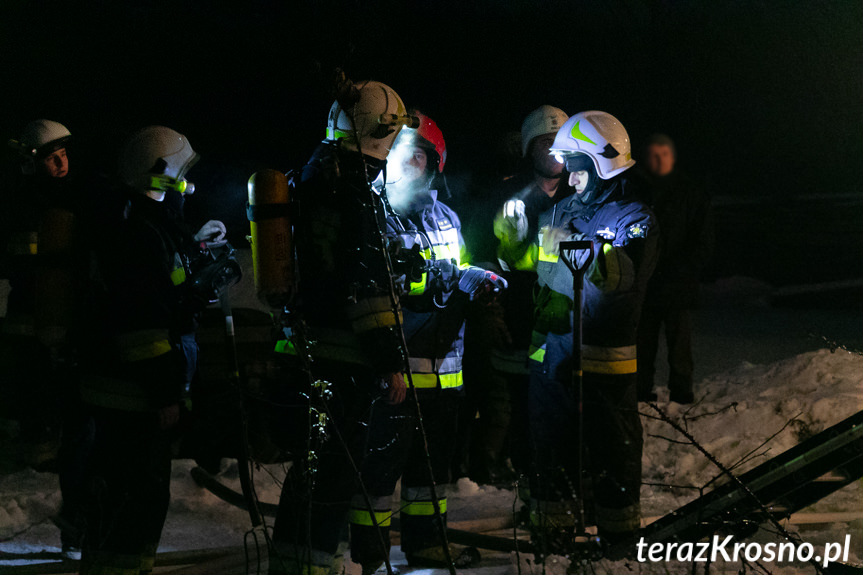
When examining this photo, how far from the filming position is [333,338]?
11.5ft

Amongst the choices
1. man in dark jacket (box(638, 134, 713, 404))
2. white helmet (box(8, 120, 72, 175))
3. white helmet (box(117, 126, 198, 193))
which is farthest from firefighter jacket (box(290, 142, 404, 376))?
man in dark jacket (box(638, 134, 713, 404))

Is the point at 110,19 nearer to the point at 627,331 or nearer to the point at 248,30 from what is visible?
the point at 248,30

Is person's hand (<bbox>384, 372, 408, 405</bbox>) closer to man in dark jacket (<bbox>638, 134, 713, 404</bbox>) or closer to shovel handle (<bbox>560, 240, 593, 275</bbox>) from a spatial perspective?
shovel handle (<bbox>560, 240, 593, 275</bbox>)

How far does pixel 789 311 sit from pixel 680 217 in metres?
7.50

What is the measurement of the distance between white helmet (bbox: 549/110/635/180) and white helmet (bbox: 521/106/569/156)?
0.75 m

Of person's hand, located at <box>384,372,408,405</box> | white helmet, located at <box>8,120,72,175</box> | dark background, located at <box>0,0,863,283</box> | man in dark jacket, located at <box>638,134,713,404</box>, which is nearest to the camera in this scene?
person's hand, located at <box>384,372,408,405</box>

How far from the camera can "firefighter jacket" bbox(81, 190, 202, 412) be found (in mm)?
3264

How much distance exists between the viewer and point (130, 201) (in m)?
3.47

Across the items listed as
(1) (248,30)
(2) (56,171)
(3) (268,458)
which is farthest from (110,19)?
(3) (268,458)

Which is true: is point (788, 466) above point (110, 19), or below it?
below

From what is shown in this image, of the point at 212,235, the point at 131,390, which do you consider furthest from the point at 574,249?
Answer: the point at 131,390

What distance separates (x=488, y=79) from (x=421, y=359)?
10.1m

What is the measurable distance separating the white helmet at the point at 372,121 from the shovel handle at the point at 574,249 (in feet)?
3.65

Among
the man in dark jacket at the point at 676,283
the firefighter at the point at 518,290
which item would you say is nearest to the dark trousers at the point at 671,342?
the man in dark jacket at the point at 676,283
